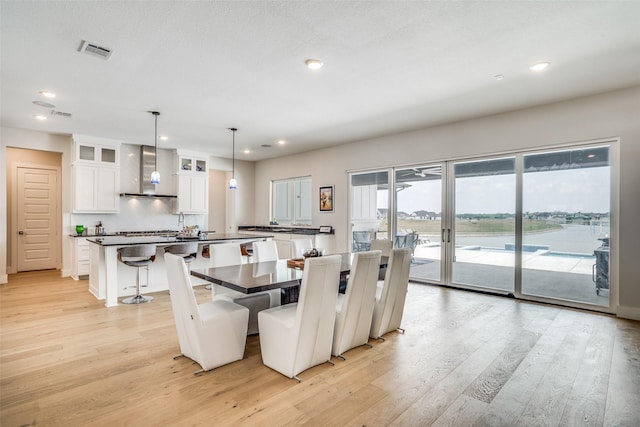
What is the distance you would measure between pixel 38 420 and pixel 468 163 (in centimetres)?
578

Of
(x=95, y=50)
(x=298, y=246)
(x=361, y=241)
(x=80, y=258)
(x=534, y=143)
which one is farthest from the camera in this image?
(x=361, y=241)

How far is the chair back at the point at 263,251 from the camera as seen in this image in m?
4.12

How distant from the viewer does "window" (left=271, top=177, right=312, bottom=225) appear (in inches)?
320

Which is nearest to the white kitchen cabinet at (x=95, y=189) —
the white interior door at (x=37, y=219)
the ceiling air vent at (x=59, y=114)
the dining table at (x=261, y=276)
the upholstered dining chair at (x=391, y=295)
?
the ceiling air vent at (x=59, y=114)

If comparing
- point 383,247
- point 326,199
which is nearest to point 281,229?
point 326,199

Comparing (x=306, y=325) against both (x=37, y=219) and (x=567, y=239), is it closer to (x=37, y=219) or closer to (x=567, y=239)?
(x=567, y=239)

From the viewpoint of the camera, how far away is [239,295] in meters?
3.43

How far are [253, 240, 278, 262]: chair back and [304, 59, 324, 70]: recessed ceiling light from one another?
2.12m

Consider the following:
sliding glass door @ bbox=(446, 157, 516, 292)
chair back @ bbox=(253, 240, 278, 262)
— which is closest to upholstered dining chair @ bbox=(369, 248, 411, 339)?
chair back @ bbox=(253, 240, 278, 262)

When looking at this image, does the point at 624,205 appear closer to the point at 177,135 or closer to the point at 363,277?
the point at 363,277

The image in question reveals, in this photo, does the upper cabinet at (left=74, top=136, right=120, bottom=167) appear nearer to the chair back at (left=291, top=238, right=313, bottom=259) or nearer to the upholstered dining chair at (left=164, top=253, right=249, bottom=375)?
the chair back at (left=291, top=238, right=313, bottom=259)

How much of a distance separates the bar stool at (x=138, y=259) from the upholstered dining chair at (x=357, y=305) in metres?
2.92

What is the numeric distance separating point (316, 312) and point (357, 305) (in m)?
0.55

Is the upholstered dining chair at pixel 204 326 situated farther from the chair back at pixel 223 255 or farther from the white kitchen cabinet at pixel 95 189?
the white kitchen cabinet at pixel 95 189
